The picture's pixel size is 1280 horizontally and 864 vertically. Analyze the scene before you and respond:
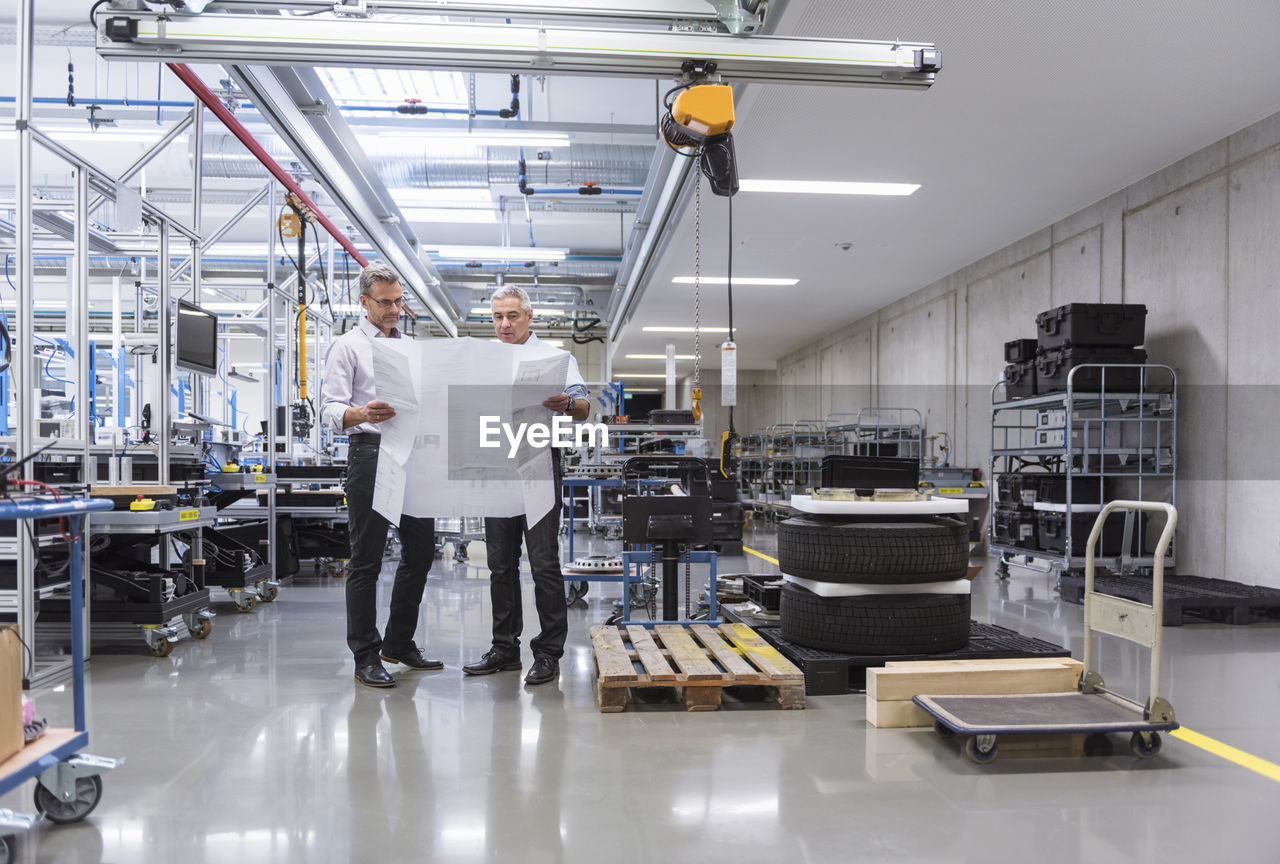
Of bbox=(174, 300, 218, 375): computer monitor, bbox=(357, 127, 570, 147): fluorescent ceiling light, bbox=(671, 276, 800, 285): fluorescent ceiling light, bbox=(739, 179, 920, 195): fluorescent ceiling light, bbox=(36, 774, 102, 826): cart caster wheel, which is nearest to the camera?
bbox=(36, 774, 102, 826): cart caster wheel

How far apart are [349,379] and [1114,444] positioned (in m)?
6.61

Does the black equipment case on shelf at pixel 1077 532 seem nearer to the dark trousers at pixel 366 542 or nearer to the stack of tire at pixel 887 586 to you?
the stack of tire at pixel 887 586

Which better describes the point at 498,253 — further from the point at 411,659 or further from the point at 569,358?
the point at 411,659

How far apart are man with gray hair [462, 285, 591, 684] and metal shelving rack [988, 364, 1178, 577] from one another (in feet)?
14.6

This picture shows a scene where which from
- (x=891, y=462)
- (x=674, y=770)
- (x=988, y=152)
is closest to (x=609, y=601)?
(x=891, y=462)

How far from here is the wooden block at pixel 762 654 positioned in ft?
11.1

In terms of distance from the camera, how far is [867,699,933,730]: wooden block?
3.14m

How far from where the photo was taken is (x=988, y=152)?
21.8 feet

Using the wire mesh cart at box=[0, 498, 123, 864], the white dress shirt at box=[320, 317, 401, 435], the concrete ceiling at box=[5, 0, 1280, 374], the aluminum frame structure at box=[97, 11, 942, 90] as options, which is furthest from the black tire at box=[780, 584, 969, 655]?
the concrete ceiling at box=[5, 0, 1280, 374]

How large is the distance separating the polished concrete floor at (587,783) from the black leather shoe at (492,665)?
0.08 metres

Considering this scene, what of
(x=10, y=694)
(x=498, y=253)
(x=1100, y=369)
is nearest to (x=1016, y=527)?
(x=1100, y=369)

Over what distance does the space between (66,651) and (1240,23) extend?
23.8 feet

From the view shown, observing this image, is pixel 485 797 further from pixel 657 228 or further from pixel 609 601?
pixel 657 228

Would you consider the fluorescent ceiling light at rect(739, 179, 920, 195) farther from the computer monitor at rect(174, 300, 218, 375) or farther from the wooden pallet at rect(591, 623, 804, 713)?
the wooden pallet at rect(591, 623, 804, 713)
